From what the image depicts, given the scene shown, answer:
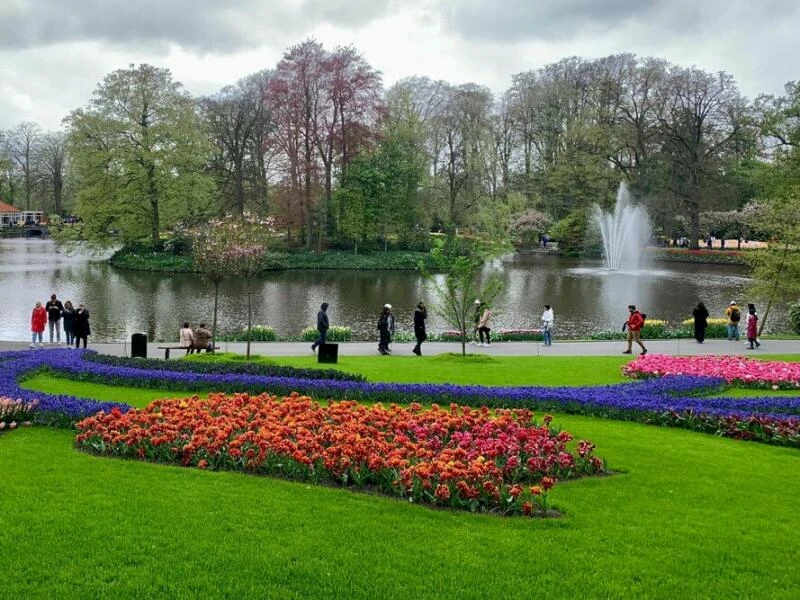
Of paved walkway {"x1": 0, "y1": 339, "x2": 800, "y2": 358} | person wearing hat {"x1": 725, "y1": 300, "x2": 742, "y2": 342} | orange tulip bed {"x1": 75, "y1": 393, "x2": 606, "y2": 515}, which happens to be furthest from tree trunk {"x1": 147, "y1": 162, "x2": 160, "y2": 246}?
orange tulip bed {"x1": 75, "y1": 393, "x2": 606, "y2": 515}

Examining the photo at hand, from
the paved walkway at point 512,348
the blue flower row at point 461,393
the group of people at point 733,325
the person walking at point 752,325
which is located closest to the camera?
the blue flower row at point 461,393

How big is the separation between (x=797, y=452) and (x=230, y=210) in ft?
209

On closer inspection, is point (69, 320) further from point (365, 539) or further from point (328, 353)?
point (365, 539)

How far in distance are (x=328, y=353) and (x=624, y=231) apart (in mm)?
53818

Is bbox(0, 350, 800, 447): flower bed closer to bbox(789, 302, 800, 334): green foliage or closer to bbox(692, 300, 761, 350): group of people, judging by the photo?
bbox(692, 300, 761, 350): group of people

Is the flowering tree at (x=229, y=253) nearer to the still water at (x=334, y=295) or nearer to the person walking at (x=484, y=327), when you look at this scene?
the person walking at (x=484, y=327)

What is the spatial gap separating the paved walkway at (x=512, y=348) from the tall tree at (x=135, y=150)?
34779mm

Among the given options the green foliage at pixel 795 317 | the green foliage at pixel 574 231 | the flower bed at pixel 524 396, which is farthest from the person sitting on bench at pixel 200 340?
the green foliage at pixel 574 231

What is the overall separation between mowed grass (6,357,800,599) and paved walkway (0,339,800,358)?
14700mm

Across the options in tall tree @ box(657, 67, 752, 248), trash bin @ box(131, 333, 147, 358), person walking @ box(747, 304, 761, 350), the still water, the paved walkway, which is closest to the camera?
trash bin @ box(131, 333, 147, 358)

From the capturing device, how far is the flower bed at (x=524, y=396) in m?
11.9

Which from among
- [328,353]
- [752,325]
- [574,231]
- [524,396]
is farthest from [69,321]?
[574,231]

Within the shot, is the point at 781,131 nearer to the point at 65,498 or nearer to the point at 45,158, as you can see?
the point at 65,498

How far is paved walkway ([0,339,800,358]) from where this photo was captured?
23.9 metres
